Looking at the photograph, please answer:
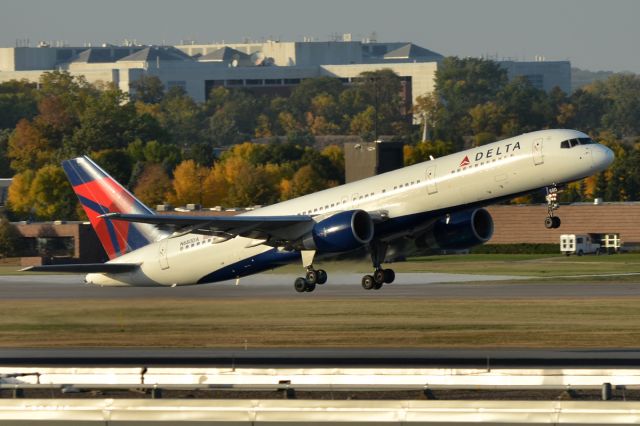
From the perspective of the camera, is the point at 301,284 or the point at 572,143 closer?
the point at 572,143

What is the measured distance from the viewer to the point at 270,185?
172 m

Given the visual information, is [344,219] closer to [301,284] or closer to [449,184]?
[301,284]

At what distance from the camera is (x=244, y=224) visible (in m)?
62.8

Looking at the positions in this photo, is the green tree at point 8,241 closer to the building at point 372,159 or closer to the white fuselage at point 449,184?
the building at point 372,159

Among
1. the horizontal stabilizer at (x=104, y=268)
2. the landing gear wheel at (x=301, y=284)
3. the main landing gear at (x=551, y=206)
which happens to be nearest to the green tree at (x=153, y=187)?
the horizontal stabilizer at (x=104, y=268)

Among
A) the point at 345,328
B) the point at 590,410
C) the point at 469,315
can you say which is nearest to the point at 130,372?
the point at 590,410

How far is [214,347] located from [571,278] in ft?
137

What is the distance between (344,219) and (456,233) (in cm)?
575

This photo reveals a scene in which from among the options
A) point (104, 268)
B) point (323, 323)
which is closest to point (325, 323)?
point (323, 323)

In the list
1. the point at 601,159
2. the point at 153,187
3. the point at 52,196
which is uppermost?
the point at 153,187

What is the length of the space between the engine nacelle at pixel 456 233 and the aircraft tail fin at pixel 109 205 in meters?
15.2

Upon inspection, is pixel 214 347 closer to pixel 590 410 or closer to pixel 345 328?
pixel 345 328

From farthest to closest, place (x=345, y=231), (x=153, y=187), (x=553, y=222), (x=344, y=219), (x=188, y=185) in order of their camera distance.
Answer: (x=188, y=185) → (x=153, y=187) → (x=344, y=219) → (x=345, y=231) → (x=553, y=222)

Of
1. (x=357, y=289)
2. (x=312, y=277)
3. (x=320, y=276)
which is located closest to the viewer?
(x=320, y=276)
